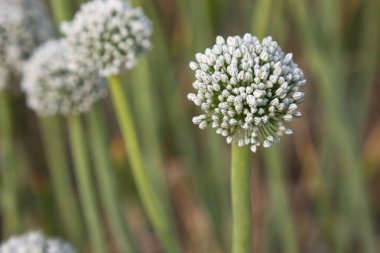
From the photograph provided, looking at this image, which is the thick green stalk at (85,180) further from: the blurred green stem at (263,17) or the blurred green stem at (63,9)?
the blurred green stem at (263,17)

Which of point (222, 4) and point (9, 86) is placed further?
point (222, 4)

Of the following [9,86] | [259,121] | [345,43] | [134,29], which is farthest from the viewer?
[345,43]

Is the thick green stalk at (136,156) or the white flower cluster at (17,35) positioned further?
the white flower cluster at (17,35)

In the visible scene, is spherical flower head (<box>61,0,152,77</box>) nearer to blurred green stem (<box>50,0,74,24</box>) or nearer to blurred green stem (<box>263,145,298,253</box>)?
blurred green stem (<box>50,0,74,24</box>)

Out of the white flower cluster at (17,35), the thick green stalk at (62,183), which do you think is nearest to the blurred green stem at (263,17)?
the white flower cluster at (17,35)

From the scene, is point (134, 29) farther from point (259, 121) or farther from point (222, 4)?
point (222, 4)

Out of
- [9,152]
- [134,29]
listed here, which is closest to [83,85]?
[134,29]

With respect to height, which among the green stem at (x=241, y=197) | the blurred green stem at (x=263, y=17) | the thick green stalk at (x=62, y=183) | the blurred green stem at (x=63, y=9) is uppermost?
the blurred green stem at (x=63, y=9)
